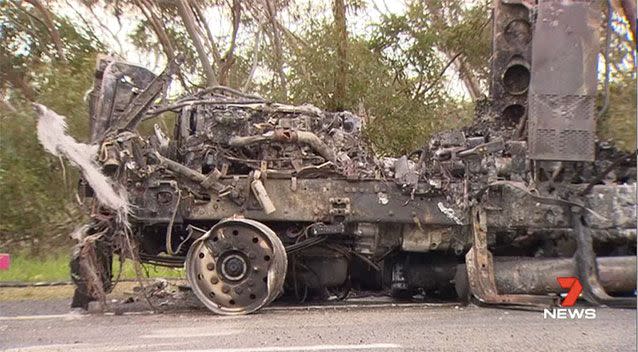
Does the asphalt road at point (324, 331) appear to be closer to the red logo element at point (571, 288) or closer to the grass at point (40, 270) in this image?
the red logo element at point (571, 288)

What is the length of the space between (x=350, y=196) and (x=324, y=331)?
1986mm

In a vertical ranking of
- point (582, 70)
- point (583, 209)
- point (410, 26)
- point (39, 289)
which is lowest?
point (39, 289)

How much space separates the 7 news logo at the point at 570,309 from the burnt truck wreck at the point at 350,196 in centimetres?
7

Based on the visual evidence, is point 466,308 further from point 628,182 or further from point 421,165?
point 628,182

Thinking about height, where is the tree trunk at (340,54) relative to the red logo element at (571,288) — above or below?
above

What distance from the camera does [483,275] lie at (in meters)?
7.06

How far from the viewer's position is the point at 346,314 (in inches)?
271

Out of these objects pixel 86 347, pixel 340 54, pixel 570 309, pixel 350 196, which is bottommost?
pixel 86 347

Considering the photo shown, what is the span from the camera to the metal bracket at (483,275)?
691 centimetres

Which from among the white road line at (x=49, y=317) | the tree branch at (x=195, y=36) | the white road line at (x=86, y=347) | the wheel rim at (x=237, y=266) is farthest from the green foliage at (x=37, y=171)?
the white road line at (x=86, y=347)

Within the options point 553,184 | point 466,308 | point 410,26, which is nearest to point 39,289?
point 466,308

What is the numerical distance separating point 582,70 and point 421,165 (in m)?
1.99

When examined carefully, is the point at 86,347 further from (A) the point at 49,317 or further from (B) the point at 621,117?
(B) the point at 621,117

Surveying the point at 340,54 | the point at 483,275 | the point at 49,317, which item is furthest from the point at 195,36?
the point at 483,275
